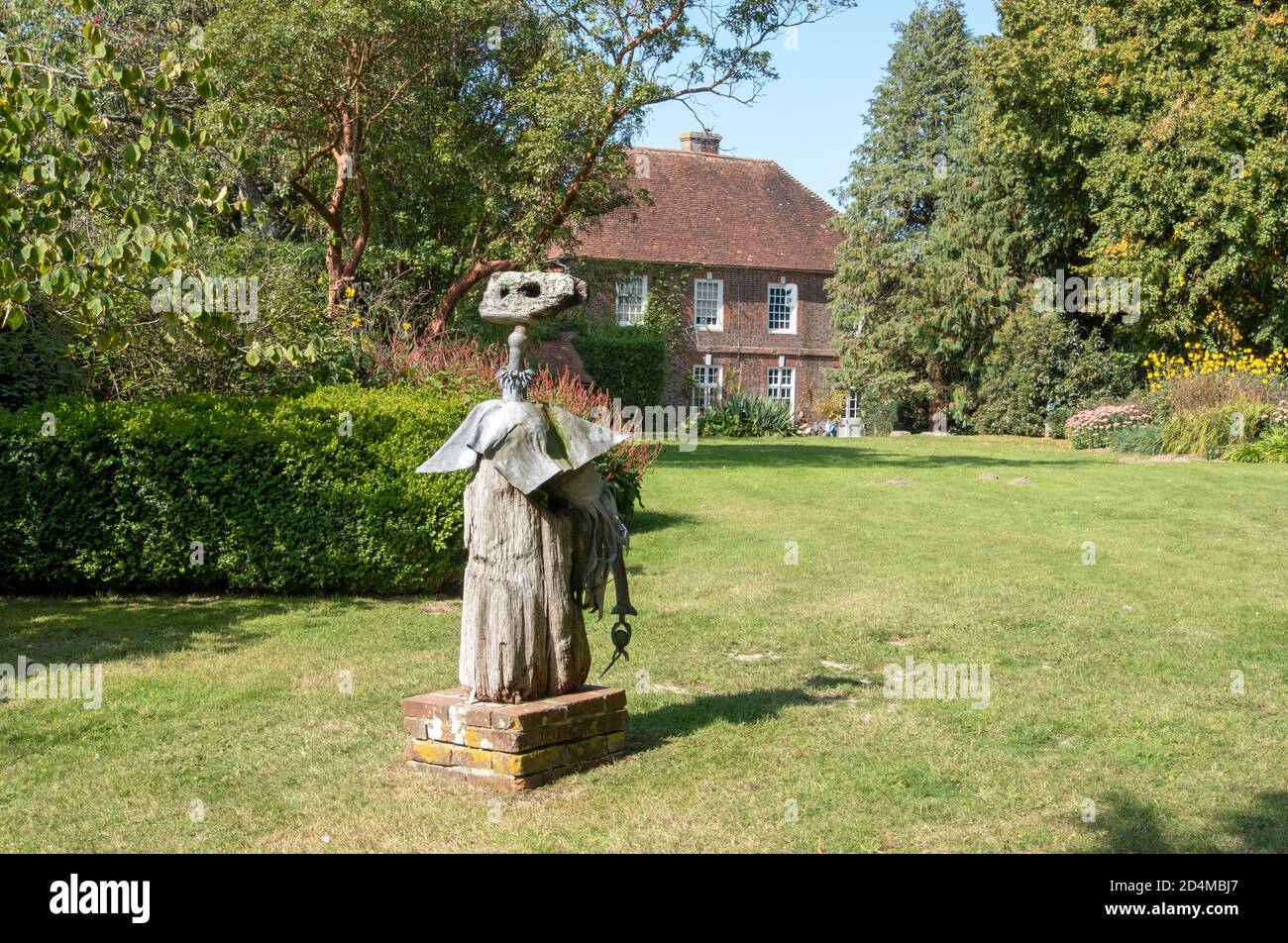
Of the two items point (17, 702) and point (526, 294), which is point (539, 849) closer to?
point (526, 294)

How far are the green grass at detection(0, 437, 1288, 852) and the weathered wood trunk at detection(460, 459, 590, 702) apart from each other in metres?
0.58

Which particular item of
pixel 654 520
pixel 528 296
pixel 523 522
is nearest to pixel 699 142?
pixel 654 520

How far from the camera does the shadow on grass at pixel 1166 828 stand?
16.8 feet

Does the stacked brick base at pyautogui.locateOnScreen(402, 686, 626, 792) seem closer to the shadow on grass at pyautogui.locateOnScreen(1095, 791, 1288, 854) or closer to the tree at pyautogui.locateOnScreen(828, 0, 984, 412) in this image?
the shadow on grass at pyautogui.locateOnScreen(1095, 791, 1288, 854)

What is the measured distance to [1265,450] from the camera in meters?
23.0

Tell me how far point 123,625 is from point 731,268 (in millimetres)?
33871

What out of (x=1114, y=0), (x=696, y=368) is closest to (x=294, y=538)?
(x=1114, y=0)

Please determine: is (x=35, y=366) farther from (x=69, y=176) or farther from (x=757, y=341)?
(x=757, y=341)

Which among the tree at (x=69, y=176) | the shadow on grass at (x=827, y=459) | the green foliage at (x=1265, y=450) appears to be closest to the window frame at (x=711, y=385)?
the shadow on grass at (x=827, y=459)

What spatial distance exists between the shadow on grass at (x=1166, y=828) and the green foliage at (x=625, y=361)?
103 ft

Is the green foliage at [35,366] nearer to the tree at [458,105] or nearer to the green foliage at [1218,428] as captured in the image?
the tree at [458,105]

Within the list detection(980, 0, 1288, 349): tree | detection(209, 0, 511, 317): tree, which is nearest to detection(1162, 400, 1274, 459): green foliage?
detection(980, 0, 1288, 349): tree
